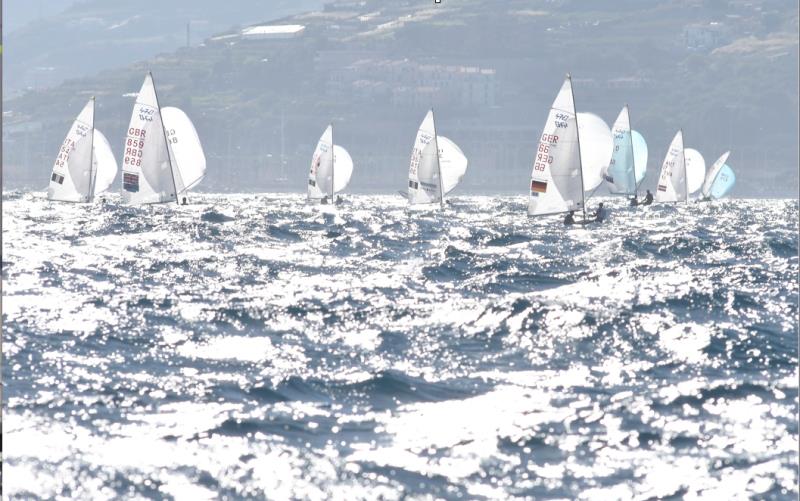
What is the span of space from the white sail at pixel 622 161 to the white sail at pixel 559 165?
1104 inches

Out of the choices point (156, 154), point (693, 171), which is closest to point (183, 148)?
point (156, 154)

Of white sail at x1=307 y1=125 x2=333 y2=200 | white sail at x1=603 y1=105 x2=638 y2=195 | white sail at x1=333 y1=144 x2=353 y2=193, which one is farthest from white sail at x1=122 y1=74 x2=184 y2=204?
white sail at x1=333 y1=144 x2=353 y2=193

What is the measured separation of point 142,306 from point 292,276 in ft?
26.1

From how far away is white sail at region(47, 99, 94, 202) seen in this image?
70.2m

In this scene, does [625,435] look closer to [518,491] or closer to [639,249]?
[518,491]

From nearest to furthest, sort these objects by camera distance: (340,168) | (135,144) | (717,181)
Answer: (135,144) → (340,168) → (717,181)

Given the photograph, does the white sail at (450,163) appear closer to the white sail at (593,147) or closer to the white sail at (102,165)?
the white sail at (102,165)

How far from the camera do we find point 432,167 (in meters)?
86.4

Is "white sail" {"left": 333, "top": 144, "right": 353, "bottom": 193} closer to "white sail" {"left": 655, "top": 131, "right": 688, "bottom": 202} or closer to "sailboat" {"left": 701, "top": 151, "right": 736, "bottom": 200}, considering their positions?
"white sail" {"left": 655, "top": 131, "right": 688, "bottom": 202}

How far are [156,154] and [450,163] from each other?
28899 millimetres

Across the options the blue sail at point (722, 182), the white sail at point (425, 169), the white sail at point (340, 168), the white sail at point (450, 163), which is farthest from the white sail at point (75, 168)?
the blue sail at point (722, 182)

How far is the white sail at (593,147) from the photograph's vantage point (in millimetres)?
62969

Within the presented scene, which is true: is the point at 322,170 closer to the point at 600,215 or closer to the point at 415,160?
the point at 415,160

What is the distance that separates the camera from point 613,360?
22.9 metres
